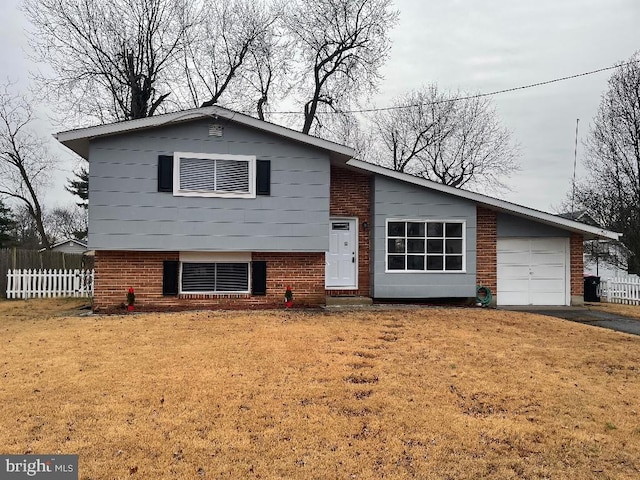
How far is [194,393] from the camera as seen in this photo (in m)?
5.27

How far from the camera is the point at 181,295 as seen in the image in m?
11.7

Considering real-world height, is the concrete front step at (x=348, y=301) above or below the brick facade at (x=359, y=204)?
below

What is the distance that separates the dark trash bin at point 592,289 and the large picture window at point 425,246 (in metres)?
6.56

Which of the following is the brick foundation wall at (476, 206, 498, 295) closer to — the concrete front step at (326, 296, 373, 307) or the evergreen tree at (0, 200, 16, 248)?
the concrete front step at (326, 296, 373, 307)

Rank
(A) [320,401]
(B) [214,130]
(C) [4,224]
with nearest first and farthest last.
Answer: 1. (A) [320,401]
2. (B) [214,130]
3. (C) [4,224]

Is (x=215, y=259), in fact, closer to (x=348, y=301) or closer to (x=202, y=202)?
(x=202, y=202)

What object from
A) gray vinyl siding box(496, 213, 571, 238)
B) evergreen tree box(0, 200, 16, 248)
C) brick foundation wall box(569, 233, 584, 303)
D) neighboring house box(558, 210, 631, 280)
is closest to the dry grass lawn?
gray vinyl siding box(496, 213, 571, 238)

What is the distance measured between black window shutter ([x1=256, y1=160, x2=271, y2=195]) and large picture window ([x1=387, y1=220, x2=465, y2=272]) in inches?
141

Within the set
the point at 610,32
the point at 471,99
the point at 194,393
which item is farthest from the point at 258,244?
the point at 471,99

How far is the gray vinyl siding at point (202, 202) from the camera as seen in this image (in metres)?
10.9

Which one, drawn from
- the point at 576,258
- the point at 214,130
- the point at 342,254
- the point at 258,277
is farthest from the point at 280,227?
the point at 576,258

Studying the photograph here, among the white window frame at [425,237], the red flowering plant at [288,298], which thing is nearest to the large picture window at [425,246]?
the white window frame at [425,237]

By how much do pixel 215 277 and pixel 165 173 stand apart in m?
2.84

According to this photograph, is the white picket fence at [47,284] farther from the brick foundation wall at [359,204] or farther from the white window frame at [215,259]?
the brick foundation wall at [359,204]
